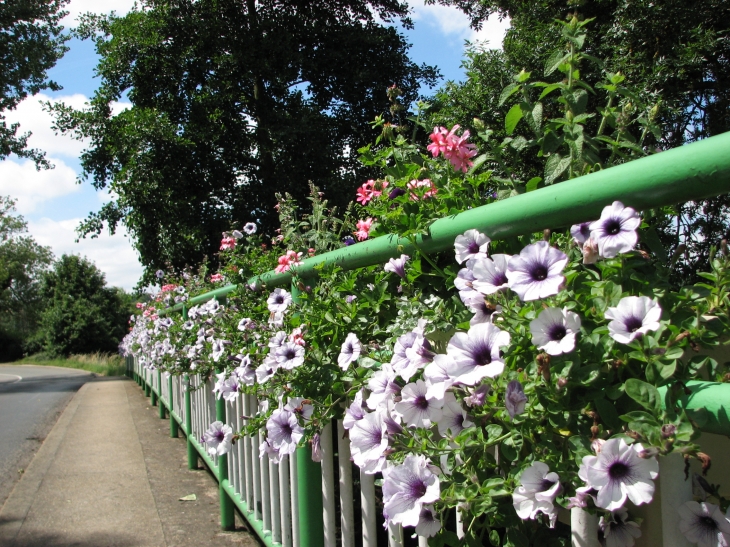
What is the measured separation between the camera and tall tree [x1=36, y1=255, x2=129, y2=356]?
40906 mm

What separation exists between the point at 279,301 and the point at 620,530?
5.48 feet

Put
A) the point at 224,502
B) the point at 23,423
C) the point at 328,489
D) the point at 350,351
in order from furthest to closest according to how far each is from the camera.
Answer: the point at 23,423 → the point at 224,502 → the point at 328,489 → the point at 350,351

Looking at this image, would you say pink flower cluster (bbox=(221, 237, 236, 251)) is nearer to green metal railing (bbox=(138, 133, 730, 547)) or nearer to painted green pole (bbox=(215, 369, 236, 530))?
painted green pole (bbox=(215, 369, 236, 530))

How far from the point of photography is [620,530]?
996mm

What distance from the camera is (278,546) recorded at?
9.39 ft

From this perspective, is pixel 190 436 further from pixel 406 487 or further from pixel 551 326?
pixel 551 326

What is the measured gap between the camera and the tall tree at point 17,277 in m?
51.9

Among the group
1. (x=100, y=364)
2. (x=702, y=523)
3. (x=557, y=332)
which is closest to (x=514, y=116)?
(x=557, y=332)

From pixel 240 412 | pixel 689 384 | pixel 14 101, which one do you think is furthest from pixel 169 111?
pixel 689 384

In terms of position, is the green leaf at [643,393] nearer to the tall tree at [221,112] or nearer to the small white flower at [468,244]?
the small white flower at [468,244]

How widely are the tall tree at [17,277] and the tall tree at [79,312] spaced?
9.40 metres

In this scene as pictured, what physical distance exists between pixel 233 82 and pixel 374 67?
11.0 feet

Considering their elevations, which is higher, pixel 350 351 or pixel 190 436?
pixel 350 351

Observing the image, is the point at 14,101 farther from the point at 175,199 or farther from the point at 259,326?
the point at 259,326
